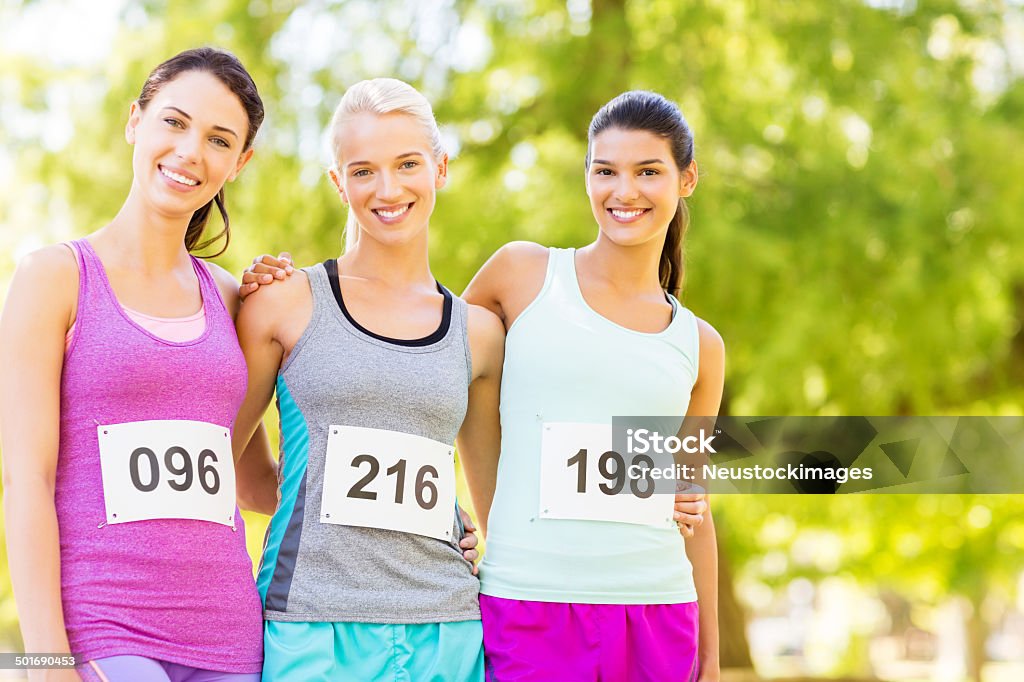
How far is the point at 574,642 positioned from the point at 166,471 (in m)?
1.00

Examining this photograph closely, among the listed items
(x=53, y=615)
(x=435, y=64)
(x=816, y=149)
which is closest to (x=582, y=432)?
(x=53, y=615)

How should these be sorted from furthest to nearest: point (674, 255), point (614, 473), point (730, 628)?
point (730, 628) < point (674, 255) < point (614, 473)

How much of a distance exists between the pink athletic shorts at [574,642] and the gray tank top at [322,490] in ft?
0.29

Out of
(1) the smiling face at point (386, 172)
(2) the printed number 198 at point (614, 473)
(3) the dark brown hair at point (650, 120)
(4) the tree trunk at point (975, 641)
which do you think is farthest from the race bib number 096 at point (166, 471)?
(4) the tree trunk at point (975, 641)

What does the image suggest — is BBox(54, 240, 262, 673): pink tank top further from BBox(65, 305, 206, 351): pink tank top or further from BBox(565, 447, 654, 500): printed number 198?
BBox(565, 447, 654, 500): printed number 198

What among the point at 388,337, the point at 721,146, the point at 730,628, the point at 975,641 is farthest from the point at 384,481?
the point at 975,641

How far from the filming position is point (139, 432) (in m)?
2.21

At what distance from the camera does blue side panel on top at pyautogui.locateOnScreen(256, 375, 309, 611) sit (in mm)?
2398

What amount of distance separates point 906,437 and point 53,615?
18.5 ft

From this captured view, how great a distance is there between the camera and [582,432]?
2.64m

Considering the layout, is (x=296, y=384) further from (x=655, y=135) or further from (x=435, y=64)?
(x=435, y=64)

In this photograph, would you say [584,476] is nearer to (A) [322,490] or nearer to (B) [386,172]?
(A) [322,490]

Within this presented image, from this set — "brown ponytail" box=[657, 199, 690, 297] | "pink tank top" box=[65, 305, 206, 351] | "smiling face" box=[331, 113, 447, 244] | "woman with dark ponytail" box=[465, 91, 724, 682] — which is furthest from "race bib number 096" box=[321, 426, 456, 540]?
"brown ponytail" box=[657, 199, 690, 297]

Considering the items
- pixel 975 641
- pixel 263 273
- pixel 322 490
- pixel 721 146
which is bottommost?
pixel 975 641
